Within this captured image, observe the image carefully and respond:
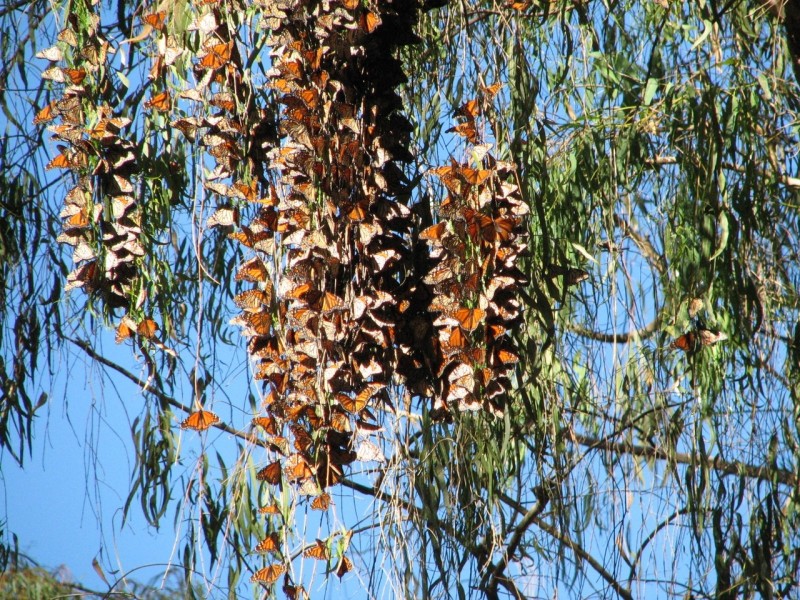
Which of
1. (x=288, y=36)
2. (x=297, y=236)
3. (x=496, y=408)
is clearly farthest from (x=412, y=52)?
(x=496, y=408)

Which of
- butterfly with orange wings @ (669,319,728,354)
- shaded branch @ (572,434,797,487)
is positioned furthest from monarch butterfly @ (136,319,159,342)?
butterfly with orange wings @ (669,319,728,354)

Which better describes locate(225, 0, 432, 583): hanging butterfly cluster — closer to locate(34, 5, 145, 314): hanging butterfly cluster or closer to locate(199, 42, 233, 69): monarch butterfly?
locate(199, 42, 233, 69): monarch butterfly

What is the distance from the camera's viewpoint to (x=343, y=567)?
3.57ft

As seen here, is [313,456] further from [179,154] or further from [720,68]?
[720,68]

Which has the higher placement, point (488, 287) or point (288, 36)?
point (288, 36)

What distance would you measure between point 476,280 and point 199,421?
14.2 inches

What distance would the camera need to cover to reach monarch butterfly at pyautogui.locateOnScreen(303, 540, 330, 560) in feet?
3.51

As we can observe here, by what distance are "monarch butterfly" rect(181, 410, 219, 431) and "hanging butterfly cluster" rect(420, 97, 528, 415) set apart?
0.27 m

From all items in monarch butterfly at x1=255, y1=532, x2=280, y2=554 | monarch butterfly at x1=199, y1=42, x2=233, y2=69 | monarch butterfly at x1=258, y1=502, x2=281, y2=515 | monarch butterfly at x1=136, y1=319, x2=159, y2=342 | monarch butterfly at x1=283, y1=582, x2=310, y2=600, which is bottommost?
monarch butterfly at x1=283, y1=582, x2=310, y2=600

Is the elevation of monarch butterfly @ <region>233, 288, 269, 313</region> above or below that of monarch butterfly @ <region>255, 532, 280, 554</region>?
above

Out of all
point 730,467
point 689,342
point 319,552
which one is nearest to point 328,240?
point 319,552

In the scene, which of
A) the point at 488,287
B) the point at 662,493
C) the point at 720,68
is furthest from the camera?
the point at 720,68

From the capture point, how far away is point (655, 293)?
4.43ft

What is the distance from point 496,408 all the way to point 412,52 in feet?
1.80
